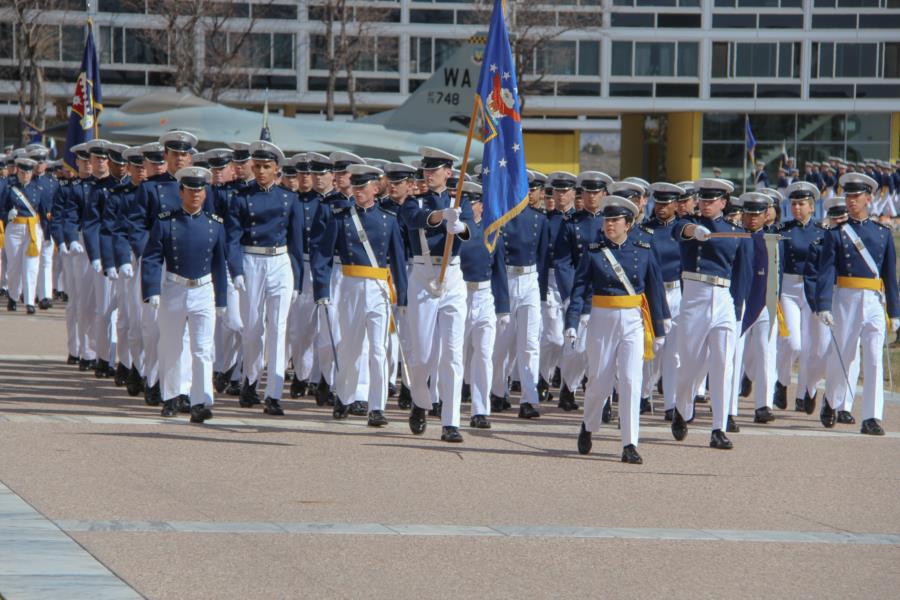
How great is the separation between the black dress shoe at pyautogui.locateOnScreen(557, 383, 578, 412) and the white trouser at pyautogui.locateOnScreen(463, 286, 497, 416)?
184cm

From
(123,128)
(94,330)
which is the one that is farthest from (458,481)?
(123,128)

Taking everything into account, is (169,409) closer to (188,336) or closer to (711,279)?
(188,336)

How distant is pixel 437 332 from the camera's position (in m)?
12.0

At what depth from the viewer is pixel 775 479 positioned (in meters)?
10.4

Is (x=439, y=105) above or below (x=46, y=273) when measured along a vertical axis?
above

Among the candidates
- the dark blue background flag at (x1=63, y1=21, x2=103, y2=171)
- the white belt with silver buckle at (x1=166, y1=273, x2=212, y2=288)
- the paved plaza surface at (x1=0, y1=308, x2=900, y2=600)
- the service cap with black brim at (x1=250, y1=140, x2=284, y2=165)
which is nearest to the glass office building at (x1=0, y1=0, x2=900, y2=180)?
the dark blue background flag at (x1=63, y1=21, x2=103, y2=171)

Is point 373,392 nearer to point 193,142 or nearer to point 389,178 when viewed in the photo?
point 389,178

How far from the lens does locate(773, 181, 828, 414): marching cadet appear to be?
48.3ft

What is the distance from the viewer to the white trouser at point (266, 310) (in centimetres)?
1326

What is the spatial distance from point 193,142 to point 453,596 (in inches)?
320

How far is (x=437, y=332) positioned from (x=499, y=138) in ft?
5.16

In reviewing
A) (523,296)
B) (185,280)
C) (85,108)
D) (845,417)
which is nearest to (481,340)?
(523,296)

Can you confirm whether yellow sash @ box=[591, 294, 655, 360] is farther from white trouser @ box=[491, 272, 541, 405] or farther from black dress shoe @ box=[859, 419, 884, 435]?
black dress shoe @ box=[859, 419, 884, 435]

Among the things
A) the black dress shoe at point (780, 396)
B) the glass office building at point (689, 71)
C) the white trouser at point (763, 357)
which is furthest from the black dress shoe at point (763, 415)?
the glass office building at point (689, 71)
